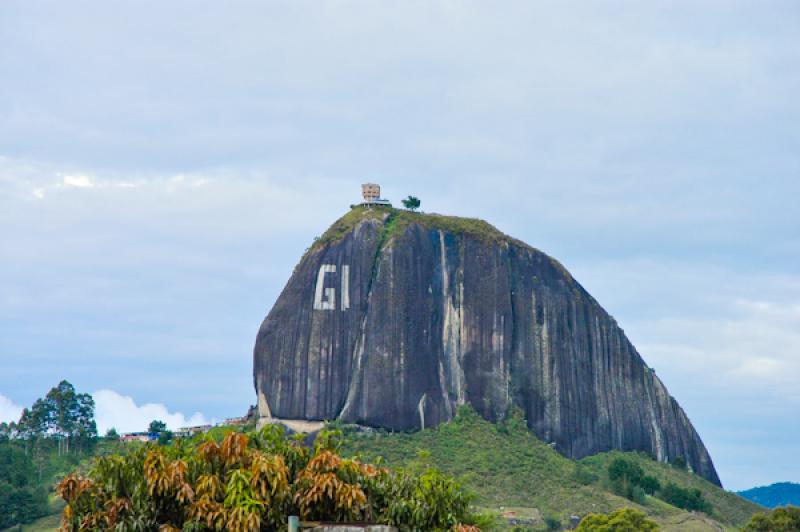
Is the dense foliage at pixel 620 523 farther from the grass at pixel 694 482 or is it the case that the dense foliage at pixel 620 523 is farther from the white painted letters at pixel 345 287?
the white painted letters at pixel 345 287

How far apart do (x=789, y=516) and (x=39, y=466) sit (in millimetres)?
64995

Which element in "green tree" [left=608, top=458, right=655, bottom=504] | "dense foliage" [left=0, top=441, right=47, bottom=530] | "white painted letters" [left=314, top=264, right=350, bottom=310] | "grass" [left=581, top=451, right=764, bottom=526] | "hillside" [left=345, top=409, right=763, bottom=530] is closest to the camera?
"dense foliage" [left=0, top=441, right=47, bottom=530]

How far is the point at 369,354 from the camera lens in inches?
4889

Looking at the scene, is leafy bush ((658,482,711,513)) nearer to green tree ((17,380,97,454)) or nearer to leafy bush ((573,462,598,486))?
leafy bush ((573,462,598,486))

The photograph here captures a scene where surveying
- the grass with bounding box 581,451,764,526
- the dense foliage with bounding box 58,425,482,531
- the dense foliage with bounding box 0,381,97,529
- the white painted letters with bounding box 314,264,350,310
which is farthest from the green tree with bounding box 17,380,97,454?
the dense foliage with bounding box 58,425,482,531

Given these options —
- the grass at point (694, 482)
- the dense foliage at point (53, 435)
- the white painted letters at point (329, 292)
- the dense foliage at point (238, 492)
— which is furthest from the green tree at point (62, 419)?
the dense foliage at point (238, 492)

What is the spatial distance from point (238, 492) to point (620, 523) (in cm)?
5706

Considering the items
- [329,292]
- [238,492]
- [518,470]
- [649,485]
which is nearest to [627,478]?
[649,485]

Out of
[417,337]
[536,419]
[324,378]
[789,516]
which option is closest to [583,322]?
[536,419]

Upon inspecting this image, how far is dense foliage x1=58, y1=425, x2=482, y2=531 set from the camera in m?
32.6

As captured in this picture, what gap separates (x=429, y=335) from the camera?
416ft

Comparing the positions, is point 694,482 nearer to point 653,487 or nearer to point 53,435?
point 653,487

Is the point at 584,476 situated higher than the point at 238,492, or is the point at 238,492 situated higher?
the point at 584,476

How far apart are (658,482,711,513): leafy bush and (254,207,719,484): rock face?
12245mm
